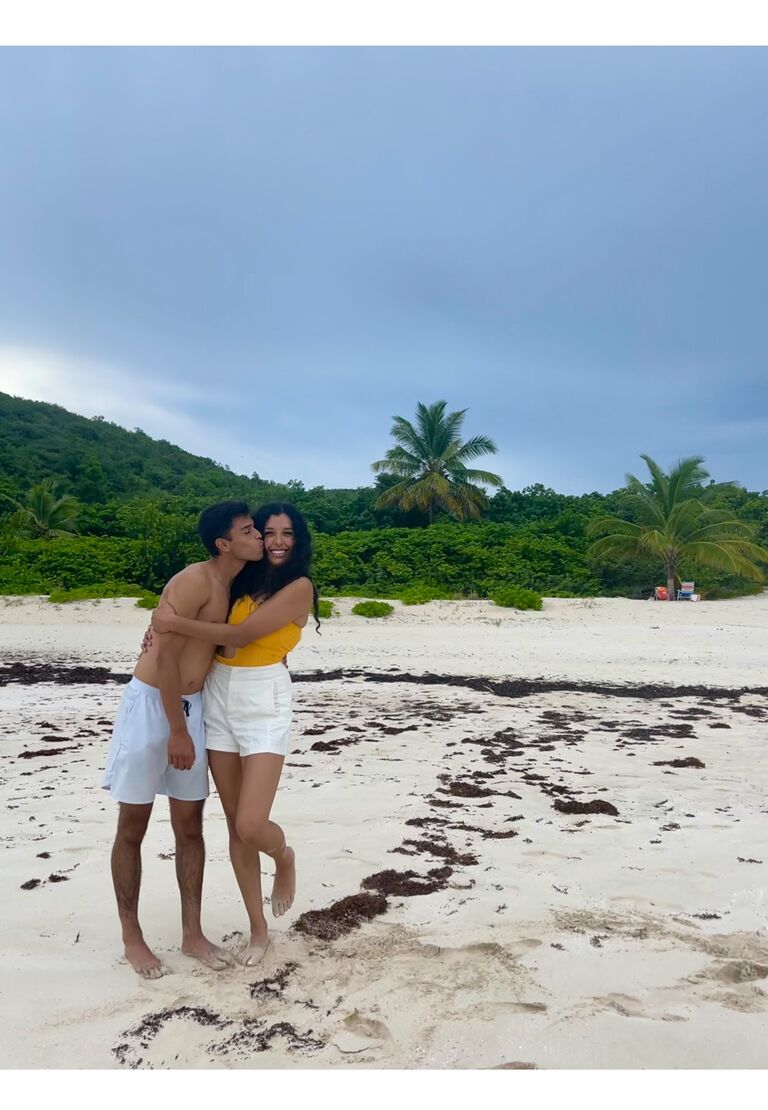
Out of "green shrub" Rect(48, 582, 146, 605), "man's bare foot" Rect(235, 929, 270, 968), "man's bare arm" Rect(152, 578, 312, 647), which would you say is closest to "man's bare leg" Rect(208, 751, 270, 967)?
"man's bare foot" Rect(235, 929, 270, 968)

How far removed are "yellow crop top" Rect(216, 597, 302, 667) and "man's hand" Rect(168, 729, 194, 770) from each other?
1.05 ft

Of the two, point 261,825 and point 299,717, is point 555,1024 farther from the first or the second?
point 299,717

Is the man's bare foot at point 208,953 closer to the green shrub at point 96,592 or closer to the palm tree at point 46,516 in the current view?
the green shrub at point 96,592

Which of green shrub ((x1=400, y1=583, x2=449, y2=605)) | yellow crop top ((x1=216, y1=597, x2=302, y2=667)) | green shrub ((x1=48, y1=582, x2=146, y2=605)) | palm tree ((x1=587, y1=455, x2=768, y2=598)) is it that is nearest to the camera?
yellow crop top ((x1=216, y1=597, x2=302, y2=667))

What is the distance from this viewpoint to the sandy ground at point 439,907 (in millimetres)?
2414

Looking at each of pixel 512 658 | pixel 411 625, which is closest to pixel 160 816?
pixel 512 658

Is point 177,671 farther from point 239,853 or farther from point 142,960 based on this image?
point 142,960

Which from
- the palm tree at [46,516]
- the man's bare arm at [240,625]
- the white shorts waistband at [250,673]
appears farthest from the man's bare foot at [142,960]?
the palm tree at [46,516]

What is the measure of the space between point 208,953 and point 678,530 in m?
21.1

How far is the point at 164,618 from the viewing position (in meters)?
2.91

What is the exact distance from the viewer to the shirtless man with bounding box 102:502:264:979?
293 centimetres

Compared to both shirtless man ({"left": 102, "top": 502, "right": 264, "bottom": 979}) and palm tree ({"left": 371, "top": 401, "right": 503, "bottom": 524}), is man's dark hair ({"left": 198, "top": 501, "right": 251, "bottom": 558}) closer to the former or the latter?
shirtless man ({"left": 102, "top": 502, "right": 264, "bottom": 979})

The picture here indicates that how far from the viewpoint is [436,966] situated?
286 cm

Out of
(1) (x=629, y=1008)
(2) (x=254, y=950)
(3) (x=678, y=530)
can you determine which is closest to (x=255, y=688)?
(2) (x=254, y=950)
